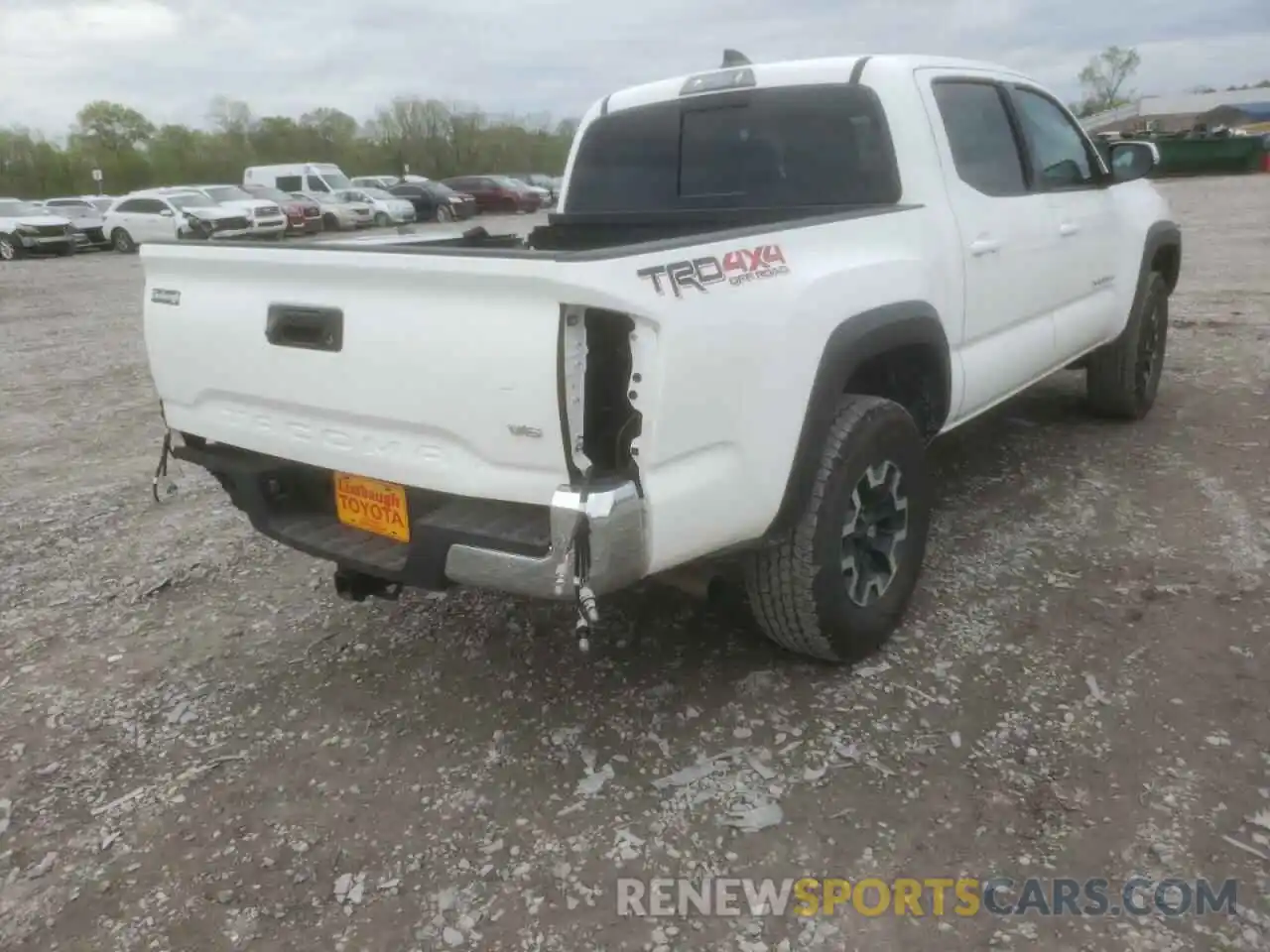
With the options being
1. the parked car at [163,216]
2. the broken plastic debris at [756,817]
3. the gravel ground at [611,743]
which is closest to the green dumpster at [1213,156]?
the parked car at [163,216]

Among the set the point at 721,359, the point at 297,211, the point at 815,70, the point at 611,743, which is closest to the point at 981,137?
the point at 815,70

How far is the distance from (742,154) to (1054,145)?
5.66 feet

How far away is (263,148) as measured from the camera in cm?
6000

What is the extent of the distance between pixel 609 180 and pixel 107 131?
2664 inches

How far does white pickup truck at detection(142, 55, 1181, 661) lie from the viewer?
2.37 meters

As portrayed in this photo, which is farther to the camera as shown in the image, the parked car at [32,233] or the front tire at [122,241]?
the front tire at [122,241]

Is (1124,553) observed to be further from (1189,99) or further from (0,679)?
(1189,99)

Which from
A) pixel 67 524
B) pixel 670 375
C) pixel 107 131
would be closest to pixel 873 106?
pixel 670 375

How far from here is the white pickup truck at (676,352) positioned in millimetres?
2373

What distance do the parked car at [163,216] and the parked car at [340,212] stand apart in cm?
508

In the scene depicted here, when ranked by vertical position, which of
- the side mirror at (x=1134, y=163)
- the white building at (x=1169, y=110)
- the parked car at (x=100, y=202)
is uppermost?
the white building at (x=1169, y=110)

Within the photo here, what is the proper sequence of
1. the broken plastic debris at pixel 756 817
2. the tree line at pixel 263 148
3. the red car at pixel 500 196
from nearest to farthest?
the broken plastic debris at pixel 756 817, the red car at pixel 500 196, the tree line at pixel 263 148

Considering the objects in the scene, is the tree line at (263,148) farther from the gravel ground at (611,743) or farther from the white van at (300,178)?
the gravel ground at (611,743)

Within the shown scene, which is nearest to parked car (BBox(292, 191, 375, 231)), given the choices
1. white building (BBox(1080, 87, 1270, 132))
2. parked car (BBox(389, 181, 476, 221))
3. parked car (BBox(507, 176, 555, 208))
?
parked car (BBox(389, 181, 476, 221))
